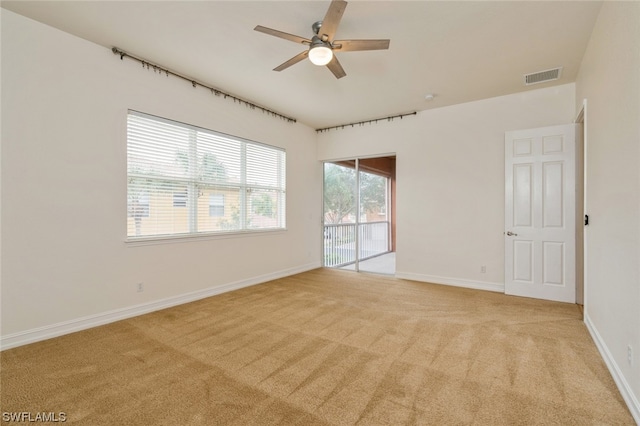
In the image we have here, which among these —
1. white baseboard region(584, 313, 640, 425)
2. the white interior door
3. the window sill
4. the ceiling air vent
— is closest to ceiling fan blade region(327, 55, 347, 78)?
the ceiling air vent

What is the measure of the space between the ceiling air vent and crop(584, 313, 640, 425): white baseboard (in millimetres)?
2895

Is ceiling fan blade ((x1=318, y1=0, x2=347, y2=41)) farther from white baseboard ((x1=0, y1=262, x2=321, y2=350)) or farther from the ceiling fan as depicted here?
white baseboard ((x1=0, y1=262, x2=321, y2=350))

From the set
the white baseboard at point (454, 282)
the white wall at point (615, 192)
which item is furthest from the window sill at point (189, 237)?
the white wall at point (615, 192)

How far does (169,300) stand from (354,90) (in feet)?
12.2

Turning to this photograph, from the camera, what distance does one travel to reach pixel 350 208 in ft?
19.7

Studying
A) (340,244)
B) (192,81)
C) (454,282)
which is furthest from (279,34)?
(340,244)

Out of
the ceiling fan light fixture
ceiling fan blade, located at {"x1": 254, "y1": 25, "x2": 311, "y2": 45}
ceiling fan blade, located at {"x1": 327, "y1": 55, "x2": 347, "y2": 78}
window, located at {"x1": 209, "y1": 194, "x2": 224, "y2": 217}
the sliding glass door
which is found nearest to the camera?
ceiling fan blade, located at {"x1": 254, "y1": 25, "x2": 311, "y2": 45}

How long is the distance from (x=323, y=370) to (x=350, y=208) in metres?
4.15

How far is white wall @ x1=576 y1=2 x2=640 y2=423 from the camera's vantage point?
5.53ft

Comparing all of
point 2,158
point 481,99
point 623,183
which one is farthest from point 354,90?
point 2,158

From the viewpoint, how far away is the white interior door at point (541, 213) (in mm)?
3648

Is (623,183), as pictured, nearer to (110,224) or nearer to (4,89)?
(110,224)
